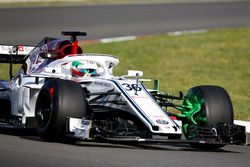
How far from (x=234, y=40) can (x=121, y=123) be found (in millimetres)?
15229

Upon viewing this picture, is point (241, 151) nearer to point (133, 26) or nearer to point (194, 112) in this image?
point (194, 112)

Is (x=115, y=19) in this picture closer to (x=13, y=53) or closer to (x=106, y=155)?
(x=13, y=53)

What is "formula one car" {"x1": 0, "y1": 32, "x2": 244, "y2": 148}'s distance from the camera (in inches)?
416

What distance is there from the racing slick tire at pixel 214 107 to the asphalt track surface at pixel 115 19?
1365 centimetres

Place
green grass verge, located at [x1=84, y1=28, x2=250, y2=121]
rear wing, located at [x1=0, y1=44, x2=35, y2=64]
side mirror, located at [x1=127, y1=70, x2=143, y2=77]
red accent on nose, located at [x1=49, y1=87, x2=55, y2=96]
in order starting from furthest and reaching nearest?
green grass verge, located at [x1=84, y1=28, x2=250, y2=121] → rear wing, located at [x1=0, y1=44, x2=35, y2=64] → side mirror, located at [x1=127, y1=70, x2=143, y2=77] → red accent on nose, located at [x1=49, y1=87, x2=55, y2=96]

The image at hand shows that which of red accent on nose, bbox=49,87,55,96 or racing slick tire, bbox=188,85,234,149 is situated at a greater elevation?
red accent on nose, bbox=49,87,55,96

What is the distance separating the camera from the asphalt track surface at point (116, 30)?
31.2 feet

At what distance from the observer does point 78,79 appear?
1177cm

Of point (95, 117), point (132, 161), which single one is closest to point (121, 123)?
point (95, 117)

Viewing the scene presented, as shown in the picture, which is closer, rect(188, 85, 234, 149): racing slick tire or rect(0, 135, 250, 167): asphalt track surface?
rect(0, 135, 250, 167): asphalt track surface

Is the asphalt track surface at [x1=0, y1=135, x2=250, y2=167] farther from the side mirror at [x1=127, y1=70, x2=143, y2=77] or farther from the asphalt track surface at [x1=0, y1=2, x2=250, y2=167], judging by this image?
the side mirror at [x1=127, y1=70, x2=143, y2=77]

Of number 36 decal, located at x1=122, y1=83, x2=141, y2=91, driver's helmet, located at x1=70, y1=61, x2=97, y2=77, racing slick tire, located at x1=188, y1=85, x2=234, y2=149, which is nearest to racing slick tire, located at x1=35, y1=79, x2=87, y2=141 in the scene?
number 36 decal, located at x1=122, y1=83, x2=141, y2=91

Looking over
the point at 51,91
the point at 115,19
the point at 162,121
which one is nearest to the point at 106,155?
the point at 162,121

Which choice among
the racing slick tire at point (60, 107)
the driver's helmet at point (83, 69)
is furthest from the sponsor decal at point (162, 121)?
the driver's helmet at point (83, 69)
